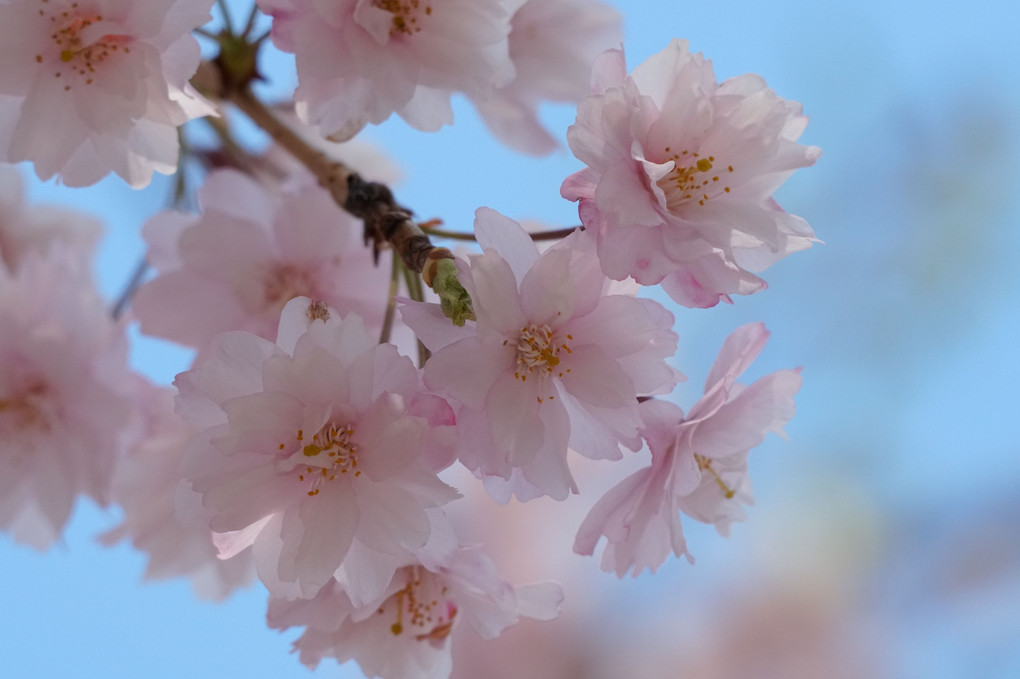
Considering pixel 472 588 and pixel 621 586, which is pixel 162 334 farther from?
pixel 621 586

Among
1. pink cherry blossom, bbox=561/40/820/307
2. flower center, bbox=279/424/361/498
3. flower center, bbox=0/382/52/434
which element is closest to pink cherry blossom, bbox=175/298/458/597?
flower center, bbox=279/424/361/498

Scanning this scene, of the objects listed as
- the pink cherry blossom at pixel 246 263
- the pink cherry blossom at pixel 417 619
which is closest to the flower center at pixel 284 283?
the pink cherry blossom at pixel 246 263

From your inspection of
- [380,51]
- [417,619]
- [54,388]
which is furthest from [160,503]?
[380,51]

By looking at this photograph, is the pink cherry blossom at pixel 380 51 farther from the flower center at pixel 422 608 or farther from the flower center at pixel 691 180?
the flower center at pixel 422 608

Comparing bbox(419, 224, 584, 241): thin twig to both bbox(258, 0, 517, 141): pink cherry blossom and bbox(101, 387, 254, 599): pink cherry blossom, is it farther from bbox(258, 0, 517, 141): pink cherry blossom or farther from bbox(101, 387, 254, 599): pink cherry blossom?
bbox(101, 387, 254, 599): pink cherry blossom

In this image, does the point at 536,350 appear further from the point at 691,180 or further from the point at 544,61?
the point at 544,61

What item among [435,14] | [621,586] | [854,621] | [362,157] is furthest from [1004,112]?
[435,14]

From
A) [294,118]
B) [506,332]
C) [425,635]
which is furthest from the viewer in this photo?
[294,118]
